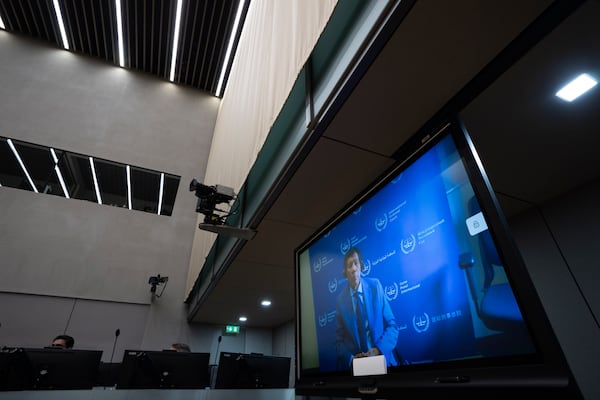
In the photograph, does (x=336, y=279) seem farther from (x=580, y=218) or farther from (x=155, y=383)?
(x=155, y=383)

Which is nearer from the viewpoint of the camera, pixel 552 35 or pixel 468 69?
pixel 552 35

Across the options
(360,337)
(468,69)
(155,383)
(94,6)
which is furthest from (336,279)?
(94,6)

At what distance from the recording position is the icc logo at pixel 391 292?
1.24m

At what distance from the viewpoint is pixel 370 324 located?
52.8 inches

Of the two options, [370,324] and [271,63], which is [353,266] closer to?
[370,324]

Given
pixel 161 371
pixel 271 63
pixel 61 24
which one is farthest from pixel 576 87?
pixel 61 24

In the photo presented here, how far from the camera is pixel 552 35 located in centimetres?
120

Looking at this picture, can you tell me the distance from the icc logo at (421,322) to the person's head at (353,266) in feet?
1.25

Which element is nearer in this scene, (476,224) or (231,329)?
(476,224)

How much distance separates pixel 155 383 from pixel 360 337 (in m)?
2.00

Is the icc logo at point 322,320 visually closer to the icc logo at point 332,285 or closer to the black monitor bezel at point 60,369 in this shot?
the icc logo at point 332,285

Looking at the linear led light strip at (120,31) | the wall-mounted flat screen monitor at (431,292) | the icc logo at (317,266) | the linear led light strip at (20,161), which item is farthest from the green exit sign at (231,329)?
the linear led light strip at (120,31)

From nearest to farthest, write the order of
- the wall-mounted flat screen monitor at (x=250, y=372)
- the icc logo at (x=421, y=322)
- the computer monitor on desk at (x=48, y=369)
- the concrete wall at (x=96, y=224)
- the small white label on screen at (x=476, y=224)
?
the small white label on screen at (x=476, y=224), the icc logo at (x=421, y=322), the computer monitor on desk at (x=48, y=369), the wall-mounted flat screen monitor at (x=250, y=372), the concrete wall at (x=96, y=224)

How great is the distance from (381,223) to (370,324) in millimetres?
437
